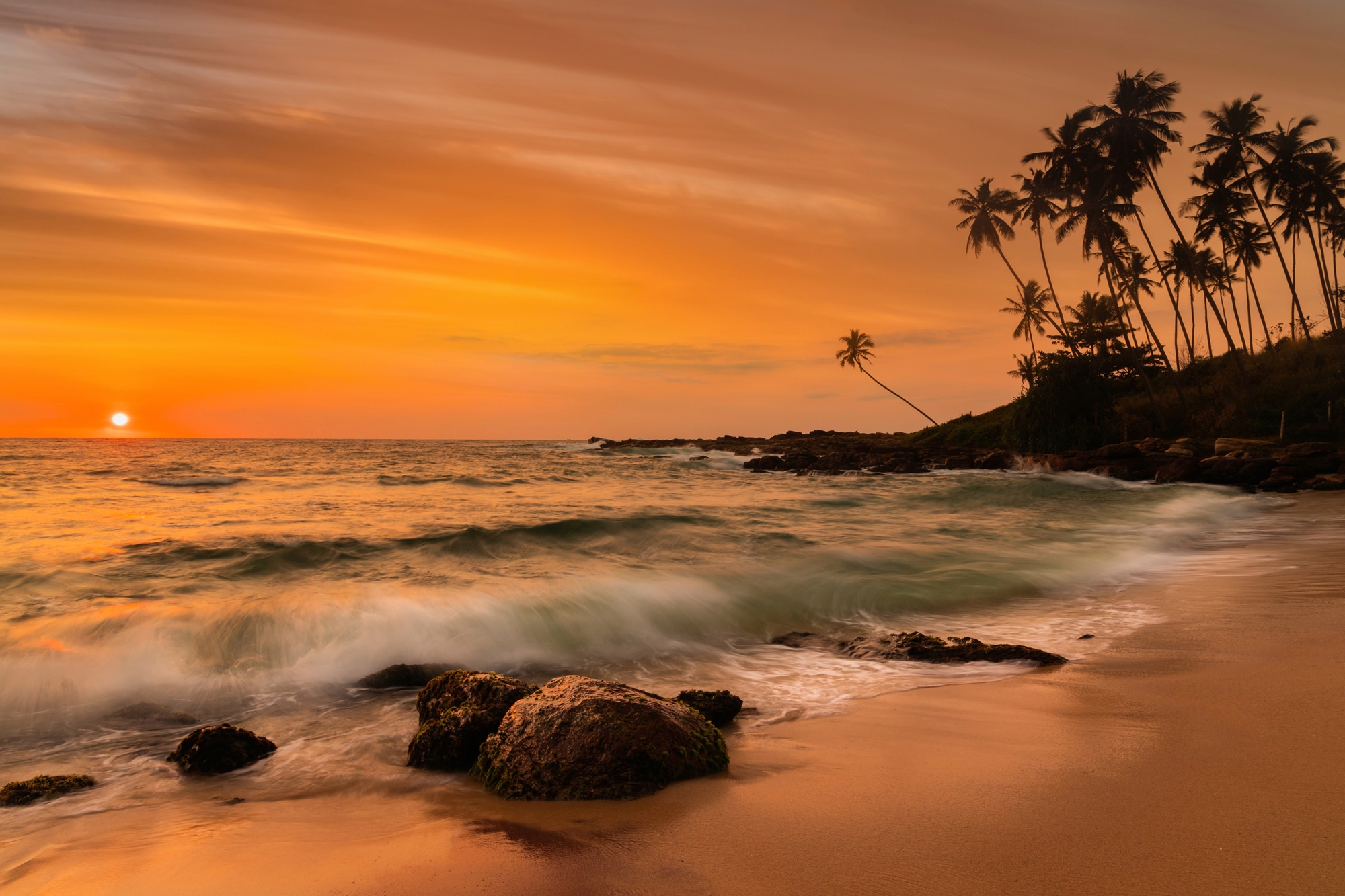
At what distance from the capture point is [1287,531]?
15250mm

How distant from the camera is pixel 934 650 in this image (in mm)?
6977

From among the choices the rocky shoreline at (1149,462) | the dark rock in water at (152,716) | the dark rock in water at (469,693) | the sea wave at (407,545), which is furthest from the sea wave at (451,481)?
the dark rock in water at (469,693)

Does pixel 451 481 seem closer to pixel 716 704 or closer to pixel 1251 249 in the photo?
pixel 716 704

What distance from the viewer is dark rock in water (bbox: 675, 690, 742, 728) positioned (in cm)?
522

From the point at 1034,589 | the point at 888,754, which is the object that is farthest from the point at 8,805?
the point at 1034,589

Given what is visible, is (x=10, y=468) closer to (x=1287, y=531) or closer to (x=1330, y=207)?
(x=1287, y=531)

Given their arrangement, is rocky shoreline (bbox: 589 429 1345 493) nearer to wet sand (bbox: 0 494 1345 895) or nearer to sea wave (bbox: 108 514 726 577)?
sea wave (bbox: 108 514 726 577)

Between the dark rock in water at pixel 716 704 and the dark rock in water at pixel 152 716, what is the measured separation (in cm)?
407

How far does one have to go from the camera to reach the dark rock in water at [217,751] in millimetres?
4730

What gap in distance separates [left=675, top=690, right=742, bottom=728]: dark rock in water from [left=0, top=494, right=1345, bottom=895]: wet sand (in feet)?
0.97

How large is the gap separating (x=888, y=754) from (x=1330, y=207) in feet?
196

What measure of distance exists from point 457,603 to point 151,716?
3.59 m

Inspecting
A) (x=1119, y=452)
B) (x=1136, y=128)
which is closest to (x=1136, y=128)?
(x=1136, y=128)

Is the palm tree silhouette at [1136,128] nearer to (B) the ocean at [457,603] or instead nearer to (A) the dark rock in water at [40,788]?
(B) the ocean at [457,603]
